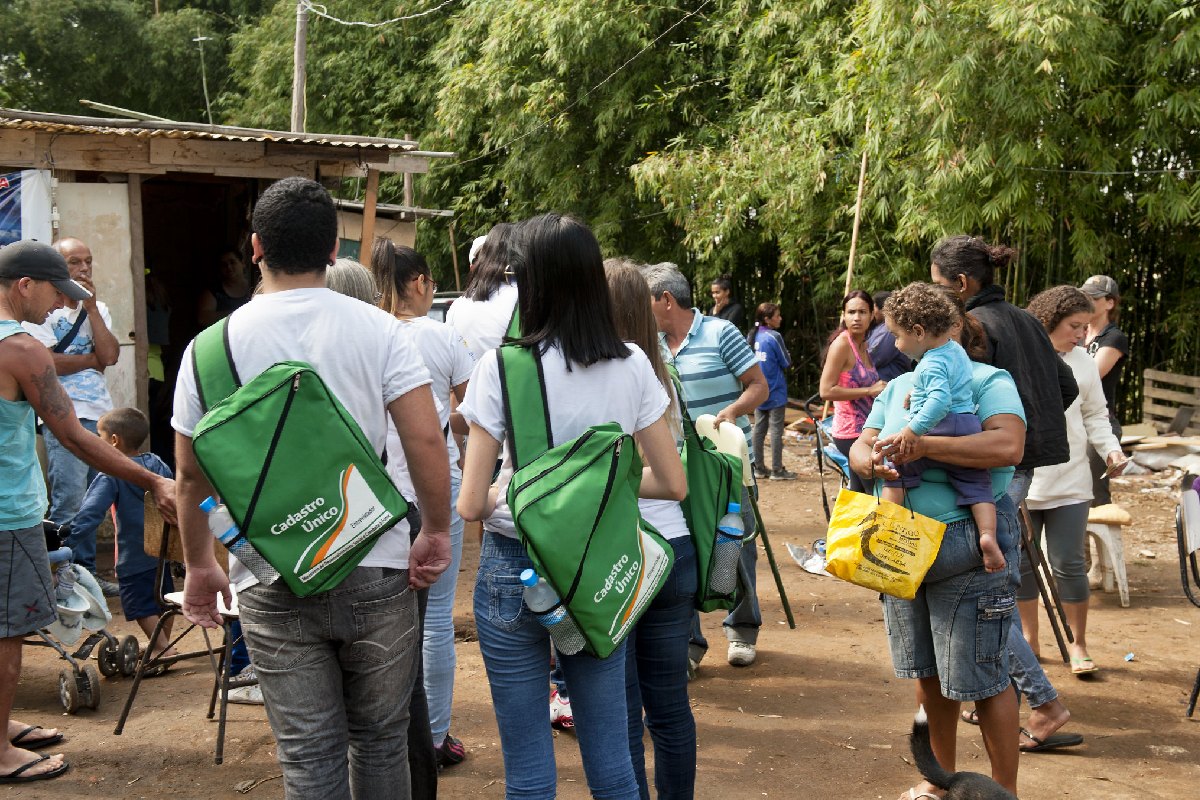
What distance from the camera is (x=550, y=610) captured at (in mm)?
2473

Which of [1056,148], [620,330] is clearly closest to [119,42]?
[1056,148]

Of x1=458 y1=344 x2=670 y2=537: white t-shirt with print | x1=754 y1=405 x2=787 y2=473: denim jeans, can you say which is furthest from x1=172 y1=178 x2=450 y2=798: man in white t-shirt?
x1=754 y1=405 x2=787 y2=473: denim jeans

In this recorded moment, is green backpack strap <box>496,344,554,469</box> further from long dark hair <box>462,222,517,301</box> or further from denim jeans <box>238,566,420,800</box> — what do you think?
long dark hair <box>462,222,517,301</box>

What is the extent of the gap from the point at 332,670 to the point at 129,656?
9.93ft

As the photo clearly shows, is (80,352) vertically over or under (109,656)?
over

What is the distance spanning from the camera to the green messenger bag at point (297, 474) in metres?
2.29

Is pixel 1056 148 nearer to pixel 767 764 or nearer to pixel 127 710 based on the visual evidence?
pixel 767 764

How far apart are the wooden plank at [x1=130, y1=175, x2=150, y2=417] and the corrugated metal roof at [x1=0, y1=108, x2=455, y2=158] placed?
0.43m

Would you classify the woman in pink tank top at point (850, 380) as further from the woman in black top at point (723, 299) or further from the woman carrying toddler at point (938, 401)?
the woman in black top at point (723, 299)

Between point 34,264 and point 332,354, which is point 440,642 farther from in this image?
point 34,264

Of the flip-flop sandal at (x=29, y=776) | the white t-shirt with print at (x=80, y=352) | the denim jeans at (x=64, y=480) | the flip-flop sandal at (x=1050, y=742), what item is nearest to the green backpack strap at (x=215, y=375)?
the flip-flop sandal at (x=29, y=776)

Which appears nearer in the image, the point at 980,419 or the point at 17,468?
the point at 980,419

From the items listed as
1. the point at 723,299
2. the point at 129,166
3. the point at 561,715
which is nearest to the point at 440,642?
the point at 561,715

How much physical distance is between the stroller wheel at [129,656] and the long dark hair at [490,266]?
2.39 m
